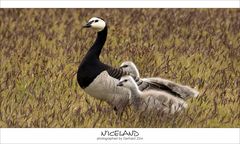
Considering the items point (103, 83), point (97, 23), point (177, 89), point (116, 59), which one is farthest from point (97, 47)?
point (116, 59)

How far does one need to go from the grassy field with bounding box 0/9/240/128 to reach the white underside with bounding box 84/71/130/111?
6.7 inches

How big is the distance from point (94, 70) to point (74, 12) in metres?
7.37

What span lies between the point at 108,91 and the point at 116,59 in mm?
2975

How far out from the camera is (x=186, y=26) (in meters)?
16.8

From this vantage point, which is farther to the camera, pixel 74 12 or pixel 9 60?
pixel 74 12

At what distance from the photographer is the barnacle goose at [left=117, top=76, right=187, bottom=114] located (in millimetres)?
10789

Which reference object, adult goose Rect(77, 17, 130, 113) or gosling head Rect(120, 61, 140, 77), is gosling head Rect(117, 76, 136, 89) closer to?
adult goose Rect(77, 17, 130, 113)

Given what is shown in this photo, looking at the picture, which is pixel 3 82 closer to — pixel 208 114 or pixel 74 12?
pixel 208 114

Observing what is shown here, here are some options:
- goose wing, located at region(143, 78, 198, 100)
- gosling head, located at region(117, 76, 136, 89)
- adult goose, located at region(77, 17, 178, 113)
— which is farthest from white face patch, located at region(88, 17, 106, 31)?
goose wing, located at region(143, 78, 198, 100)

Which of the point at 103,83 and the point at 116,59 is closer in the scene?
the point at 103,83

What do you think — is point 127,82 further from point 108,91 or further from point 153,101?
point 153,101

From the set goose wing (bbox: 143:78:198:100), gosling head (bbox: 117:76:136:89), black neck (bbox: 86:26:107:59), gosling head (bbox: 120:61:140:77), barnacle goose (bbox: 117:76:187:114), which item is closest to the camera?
gosling head (bbox: 117:76:136:89)

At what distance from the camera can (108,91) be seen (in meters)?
10.7


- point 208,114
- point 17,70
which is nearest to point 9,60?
point 17,70
